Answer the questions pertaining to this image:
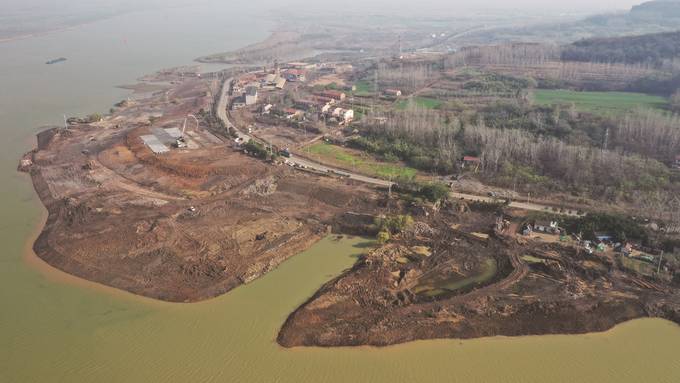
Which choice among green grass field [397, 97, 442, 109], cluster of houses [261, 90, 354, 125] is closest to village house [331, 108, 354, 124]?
cluster of houses [261, 90, 354, 125]

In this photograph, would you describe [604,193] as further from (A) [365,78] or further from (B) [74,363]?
(A) [365,78]

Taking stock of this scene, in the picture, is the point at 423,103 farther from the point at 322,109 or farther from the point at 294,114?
the point at 294,114

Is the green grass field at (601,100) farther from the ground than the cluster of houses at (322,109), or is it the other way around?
the cluster of houses at (322,109)

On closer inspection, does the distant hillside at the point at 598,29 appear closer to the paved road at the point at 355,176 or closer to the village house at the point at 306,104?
the village house at the point at 306,104

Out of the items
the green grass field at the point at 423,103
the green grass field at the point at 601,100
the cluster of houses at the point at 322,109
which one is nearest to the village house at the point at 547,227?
the cluster of houses at the point at 322,109

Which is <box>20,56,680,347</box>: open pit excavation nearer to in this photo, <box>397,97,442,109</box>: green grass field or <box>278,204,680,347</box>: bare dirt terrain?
<box>278,204,680,347</box>: bare dirt terrain

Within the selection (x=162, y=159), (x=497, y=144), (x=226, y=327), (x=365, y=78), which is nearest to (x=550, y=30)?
(x=365, y=78)
